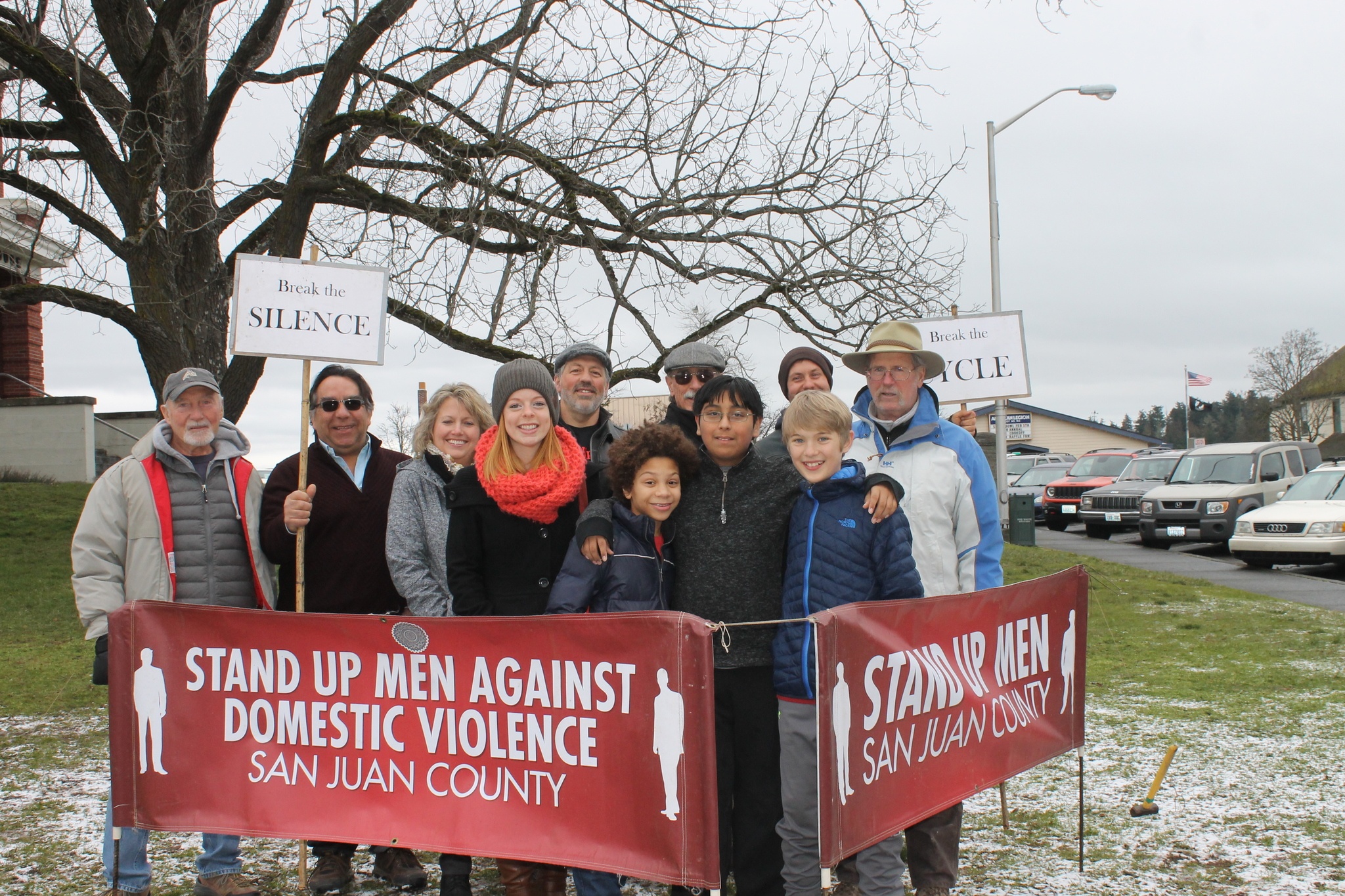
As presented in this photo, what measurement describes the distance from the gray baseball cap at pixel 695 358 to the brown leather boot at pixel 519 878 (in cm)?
213

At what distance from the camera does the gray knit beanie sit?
12.4ft

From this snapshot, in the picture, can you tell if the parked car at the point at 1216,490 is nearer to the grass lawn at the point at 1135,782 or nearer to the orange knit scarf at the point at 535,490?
the grass lawn at the point at 1135,782

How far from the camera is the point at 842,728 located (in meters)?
3.07

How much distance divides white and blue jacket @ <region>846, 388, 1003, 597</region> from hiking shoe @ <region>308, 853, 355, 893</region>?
2.54 metres

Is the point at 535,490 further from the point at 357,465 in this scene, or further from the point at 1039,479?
the point at 1039,479

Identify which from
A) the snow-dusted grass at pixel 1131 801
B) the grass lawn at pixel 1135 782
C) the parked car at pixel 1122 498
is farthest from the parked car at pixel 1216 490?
the snow-dusted grass at pixel 1131 801

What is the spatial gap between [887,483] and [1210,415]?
115m

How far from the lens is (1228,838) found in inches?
171

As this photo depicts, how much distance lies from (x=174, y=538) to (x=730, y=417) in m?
2.22

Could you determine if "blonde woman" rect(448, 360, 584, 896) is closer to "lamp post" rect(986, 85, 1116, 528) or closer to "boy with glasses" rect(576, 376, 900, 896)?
"boy with glasses" rect(576, 376, 900, 896)

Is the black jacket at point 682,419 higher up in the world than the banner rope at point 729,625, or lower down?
higher up

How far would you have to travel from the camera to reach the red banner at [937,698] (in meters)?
3.05

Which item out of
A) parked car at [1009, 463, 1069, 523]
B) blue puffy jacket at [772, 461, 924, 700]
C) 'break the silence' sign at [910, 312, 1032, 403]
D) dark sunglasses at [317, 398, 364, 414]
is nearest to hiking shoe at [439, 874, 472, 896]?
blue puffy jacket at [772, 461, 924, 700]

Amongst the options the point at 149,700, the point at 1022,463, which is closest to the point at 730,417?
the point at 149,700
